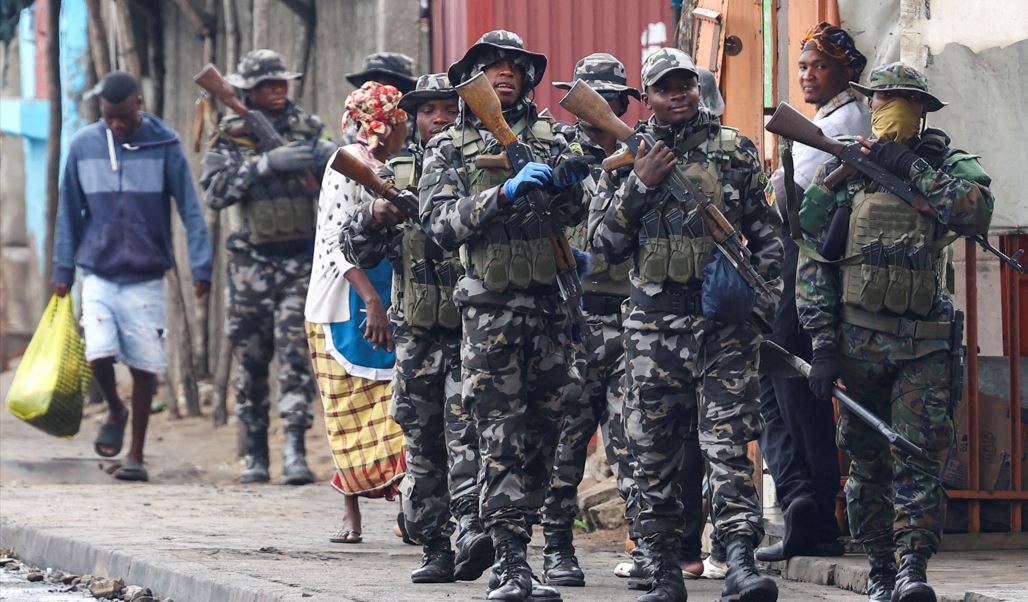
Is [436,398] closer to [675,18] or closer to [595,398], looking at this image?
[595,398]

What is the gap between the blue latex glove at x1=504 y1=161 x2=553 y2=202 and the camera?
6395 mm

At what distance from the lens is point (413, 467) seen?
7.47 m

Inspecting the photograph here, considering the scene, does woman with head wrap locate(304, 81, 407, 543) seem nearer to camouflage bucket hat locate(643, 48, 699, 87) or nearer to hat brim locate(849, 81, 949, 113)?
camouflage bucket hat locate(643, 48, 699, 87)

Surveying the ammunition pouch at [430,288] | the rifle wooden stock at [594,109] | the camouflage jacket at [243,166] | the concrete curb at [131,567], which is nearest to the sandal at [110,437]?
the camouflage jacket at [243,166]

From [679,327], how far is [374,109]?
7.32 feet

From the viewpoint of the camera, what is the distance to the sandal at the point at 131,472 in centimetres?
1134

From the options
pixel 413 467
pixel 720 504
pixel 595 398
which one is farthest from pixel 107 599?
pixel 720 504

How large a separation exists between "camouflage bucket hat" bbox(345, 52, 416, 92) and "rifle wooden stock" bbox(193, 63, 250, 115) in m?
1.29

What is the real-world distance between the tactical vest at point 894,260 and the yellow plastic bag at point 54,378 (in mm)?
5692

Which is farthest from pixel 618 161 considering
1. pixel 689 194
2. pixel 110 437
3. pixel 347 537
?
pixel 110 437

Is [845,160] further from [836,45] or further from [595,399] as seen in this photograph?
[595,399]

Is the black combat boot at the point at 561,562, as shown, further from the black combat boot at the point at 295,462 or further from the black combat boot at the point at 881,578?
the black combat boot at the point at 295,462

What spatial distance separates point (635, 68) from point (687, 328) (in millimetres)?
4991

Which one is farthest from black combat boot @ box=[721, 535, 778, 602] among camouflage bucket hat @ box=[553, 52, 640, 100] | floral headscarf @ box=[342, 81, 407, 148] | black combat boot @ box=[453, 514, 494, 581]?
floral headscarf @ box=[342, 81, 407, 148]
